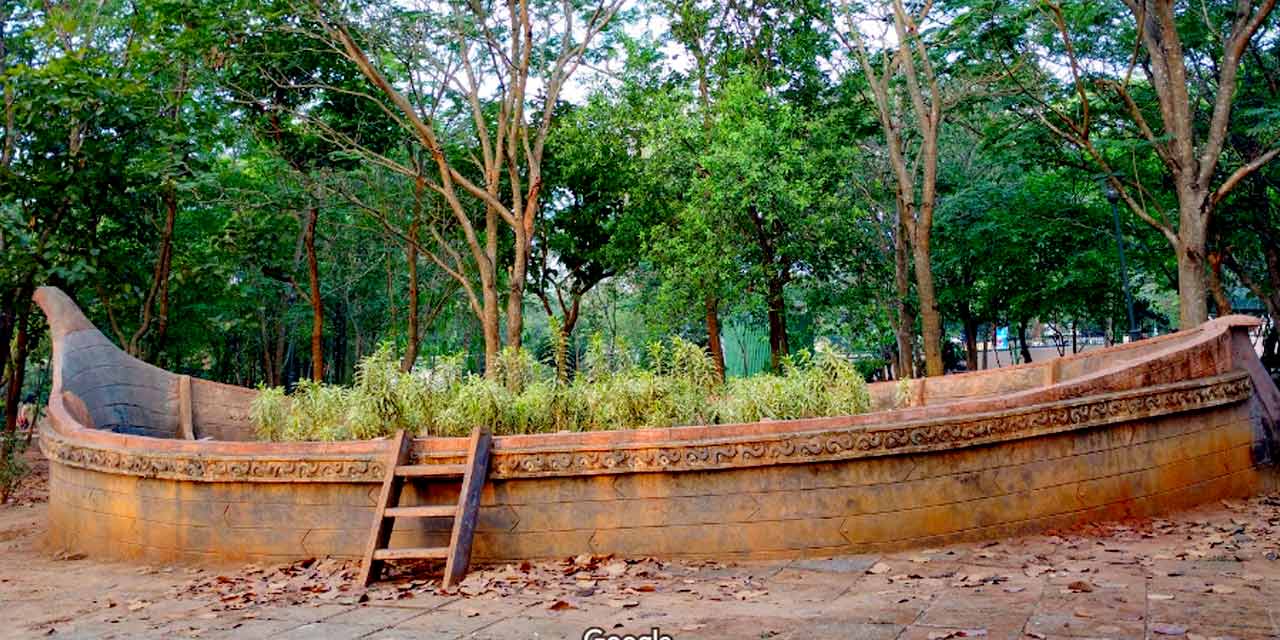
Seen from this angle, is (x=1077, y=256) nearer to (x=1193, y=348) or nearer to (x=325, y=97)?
(x=1193, y=348)

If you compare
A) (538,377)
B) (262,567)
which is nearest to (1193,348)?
(538,377)

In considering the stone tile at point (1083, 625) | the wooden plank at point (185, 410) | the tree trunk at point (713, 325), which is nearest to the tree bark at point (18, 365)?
the wooden plank at point (185, 410)

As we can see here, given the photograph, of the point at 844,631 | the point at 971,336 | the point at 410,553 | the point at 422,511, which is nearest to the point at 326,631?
the point at 410,553

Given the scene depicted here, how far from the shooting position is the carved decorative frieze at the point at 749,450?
6.14 m

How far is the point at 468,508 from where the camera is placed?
6059mm

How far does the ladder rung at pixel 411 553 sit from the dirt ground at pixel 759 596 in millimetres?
163

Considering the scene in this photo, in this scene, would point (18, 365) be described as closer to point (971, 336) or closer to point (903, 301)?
point (903, 301)

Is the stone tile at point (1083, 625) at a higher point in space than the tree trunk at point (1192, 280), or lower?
lower

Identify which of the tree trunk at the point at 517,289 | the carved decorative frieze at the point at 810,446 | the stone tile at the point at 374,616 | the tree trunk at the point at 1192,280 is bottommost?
the stone tile at the point at 374,616

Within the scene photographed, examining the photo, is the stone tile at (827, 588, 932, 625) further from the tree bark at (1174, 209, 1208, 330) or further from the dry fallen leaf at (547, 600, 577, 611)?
the tree bark at (1174, 209, 1208, 330)

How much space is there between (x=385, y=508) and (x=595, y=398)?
186 cm

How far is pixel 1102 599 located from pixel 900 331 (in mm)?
17780

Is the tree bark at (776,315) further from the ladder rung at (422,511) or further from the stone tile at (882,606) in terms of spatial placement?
the stone tile at (882,606)

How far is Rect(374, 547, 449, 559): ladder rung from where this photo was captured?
18.9 ft
